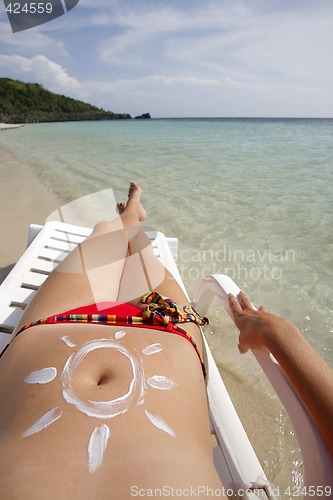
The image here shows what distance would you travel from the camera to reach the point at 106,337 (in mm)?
1114

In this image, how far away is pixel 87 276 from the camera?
1473mm

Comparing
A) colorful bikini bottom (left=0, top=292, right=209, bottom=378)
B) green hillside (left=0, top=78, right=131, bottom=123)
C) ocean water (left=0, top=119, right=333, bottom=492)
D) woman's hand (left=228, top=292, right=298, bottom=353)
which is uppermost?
green hillside (left=0, top=78, right=131, bottom=123)

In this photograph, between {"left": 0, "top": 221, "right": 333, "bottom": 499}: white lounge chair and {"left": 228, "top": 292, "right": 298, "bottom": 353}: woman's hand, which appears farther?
{"left": 228, "top": 292, "right": 298, "bottom": 353}: woman's hand

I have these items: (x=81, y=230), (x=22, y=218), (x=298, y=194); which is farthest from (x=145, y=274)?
(x=298, y=194)

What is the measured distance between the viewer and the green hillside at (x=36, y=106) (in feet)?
140

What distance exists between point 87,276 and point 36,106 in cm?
5738

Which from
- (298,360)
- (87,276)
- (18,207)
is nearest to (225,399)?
(298,360)

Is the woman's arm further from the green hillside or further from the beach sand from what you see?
the green hillside

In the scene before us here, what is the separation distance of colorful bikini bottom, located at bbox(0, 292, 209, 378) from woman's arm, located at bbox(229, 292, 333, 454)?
23 centimetres

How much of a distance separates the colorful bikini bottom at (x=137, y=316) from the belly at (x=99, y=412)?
0.04m

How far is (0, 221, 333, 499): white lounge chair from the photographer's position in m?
0.86

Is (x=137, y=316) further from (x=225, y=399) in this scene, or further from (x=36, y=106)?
(x=36, y=106)

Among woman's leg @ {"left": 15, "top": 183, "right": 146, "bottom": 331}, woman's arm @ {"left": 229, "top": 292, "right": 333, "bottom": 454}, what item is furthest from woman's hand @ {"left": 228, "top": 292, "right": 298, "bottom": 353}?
woman's leg @ {"left": 15, "top": 183, "right": 146, "bottom": 331}

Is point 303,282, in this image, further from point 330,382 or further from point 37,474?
point 37,474
